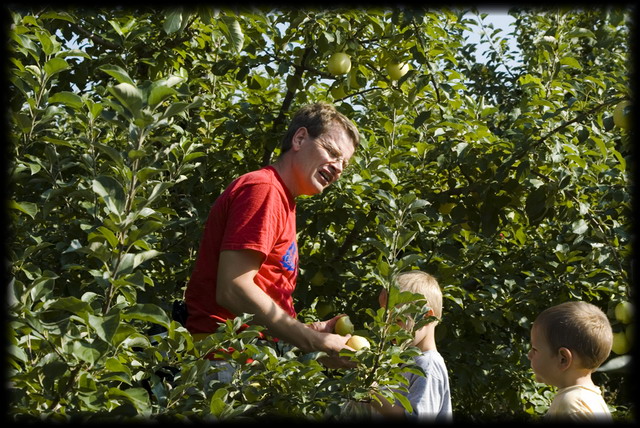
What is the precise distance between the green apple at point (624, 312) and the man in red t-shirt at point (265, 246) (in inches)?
45.3

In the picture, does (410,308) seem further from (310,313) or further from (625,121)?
(310,313)

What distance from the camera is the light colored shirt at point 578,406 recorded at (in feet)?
7.18

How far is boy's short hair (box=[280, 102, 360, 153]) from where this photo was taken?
2482 mm

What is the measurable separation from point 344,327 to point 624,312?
1084mm

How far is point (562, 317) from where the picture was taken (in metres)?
2.36

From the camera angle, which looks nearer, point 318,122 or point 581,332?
point 581,332

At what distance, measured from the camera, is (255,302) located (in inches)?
82.2

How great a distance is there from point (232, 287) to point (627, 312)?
1540mm

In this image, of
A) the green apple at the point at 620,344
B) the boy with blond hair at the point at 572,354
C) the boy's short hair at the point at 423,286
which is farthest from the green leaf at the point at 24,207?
the green apple at the point at 620,344

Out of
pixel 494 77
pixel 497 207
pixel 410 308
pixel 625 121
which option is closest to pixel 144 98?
pixel 410 308

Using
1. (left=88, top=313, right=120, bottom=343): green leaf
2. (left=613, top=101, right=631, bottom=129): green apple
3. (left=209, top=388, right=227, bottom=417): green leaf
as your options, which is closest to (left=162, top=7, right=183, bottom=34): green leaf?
(left=88, top=313, right=120, bottom=343): green leaf

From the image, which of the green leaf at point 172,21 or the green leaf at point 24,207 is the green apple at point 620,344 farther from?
the green leaf at point 24,207

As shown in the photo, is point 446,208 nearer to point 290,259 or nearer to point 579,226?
point 579,226

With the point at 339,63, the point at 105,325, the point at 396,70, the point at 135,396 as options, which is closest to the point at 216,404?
the point at 135,396
